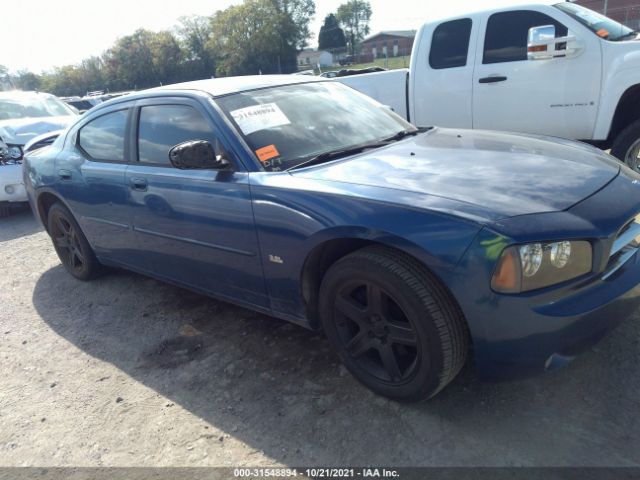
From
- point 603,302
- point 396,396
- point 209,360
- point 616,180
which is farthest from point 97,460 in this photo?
point 616,180

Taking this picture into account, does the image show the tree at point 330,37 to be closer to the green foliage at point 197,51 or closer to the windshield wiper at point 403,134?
the green foliage at point 197,51

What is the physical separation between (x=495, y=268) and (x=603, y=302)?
512 millimetres

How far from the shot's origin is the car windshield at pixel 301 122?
2.92 m

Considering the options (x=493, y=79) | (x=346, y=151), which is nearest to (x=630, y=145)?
(x=493, y=79)

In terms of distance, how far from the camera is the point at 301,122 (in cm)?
313

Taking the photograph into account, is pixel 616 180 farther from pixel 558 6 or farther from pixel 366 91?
pixel 366 91

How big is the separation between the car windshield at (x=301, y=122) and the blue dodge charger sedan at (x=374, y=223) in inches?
0.6

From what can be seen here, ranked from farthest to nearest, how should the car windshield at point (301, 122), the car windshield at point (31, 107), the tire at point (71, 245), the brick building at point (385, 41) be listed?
the brick building at point (385, 41) < the car windshield at point (31, 107) < the tire at point (71, 245) < the car windshield at point (301, 122)

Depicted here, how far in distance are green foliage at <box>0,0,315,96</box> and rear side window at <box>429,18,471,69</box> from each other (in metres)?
63.0

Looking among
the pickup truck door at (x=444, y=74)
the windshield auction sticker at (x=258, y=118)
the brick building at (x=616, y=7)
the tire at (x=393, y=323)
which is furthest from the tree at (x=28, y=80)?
the tire at (x=393, y=323)

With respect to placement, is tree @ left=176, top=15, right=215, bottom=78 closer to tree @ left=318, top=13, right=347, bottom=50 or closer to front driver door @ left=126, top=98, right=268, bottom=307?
tree @ left=318, top=13, right=347, bottom=50

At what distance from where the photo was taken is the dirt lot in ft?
7.29

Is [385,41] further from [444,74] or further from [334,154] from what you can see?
[334,154]

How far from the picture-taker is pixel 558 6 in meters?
5.21
